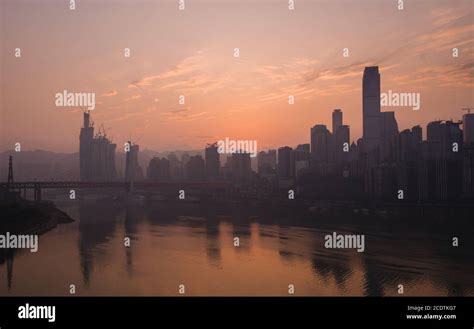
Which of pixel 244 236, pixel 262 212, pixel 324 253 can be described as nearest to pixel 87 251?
pixel 244 236

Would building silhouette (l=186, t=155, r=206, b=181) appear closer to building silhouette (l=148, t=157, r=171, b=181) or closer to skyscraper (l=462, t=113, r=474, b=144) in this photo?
building silhouette (l=148, t=157, r=171, b=181)

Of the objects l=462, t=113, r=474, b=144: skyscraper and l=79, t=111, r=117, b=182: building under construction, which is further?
l=79, t=111, r=117, b=182: building under construction

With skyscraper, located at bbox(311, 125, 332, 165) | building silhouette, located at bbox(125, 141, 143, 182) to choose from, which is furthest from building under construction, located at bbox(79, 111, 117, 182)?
skyscraper, located at bbox(311, 125, 332, 165)

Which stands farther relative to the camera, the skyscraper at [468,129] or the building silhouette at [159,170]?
the building silhouette at [159,170]

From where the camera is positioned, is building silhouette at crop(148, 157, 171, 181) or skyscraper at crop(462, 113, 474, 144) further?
building silhouette at crop(148, 157, 171, 181)

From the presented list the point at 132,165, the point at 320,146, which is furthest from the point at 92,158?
the point at 320,146

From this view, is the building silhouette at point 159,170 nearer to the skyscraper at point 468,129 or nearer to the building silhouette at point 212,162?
the building silhouette at point 212,162

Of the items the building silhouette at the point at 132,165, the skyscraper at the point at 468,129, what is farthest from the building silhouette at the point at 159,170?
the skyscraper at the point at 468,129

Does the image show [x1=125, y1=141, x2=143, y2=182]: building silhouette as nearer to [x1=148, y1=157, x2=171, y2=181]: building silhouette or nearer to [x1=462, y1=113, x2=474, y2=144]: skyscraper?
[x1=148, y1=157, x2=171, y2=181]: building silhouette

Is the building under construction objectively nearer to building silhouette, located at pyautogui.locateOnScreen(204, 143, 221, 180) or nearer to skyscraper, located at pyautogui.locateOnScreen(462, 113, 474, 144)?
building silhouette, located at pyautogui.locateOnScreen(204, 143, 221, 180)

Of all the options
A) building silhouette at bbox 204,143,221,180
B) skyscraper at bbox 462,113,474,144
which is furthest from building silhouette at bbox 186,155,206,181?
skyscraper at bbox 462,113,474,144

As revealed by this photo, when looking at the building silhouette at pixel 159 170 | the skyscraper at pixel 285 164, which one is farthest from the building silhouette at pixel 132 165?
the skyscraper at pixel 285 164

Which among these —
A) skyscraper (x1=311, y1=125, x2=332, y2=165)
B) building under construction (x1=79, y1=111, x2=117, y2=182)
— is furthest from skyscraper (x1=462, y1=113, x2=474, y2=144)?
building under construction (x1=79, y1=111, x2=117, y2=182)

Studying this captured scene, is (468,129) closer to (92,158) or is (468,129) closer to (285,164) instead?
(285,164)
